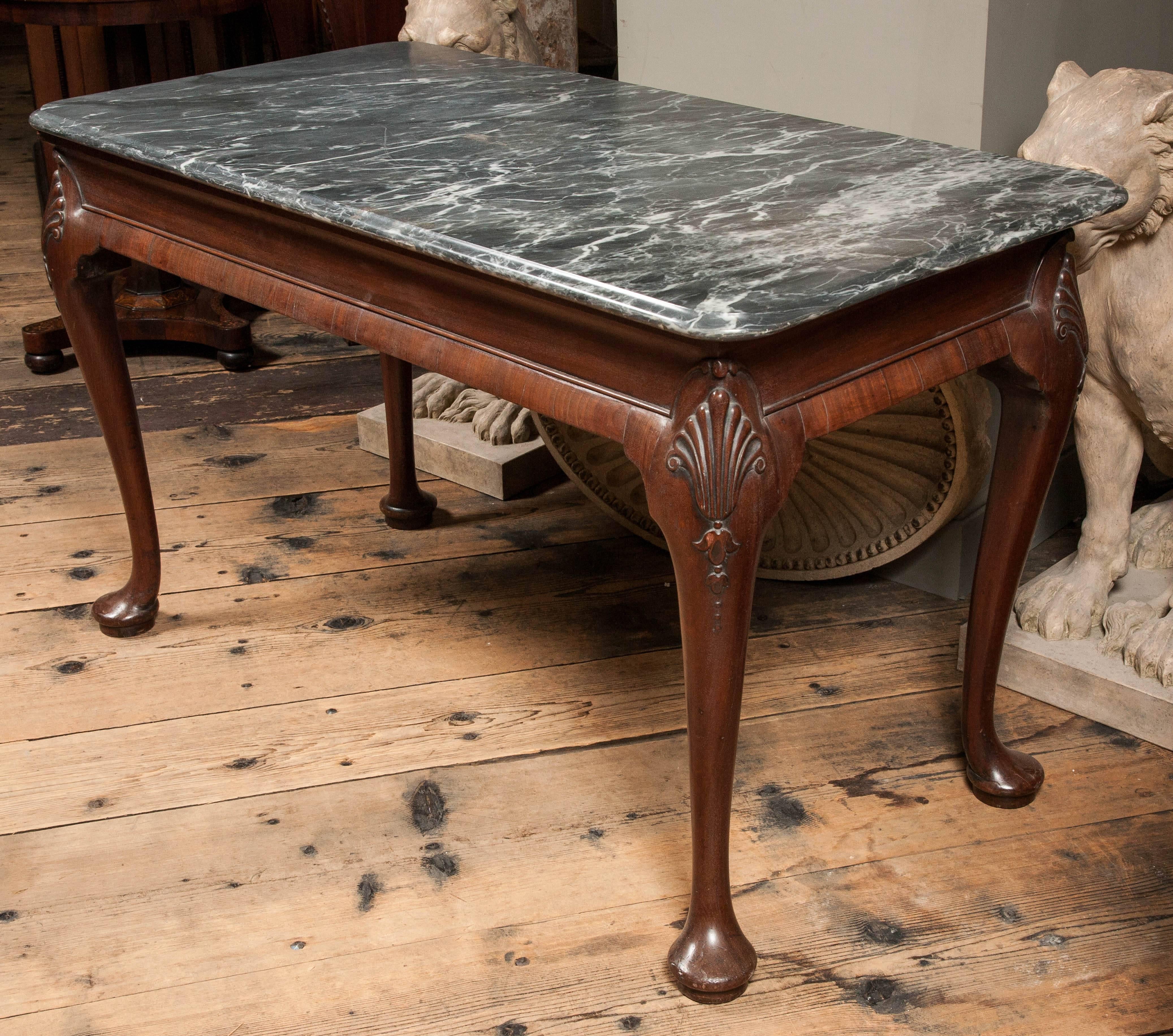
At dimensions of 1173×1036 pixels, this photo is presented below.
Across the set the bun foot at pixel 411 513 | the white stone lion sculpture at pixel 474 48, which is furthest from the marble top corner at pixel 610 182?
the bun foot at pixel 411 513

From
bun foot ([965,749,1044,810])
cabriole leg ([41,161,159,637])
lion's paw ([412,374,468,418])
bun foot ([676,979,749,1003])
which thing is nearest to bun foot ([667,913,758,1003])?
bun foot ([676,979,749,1003])

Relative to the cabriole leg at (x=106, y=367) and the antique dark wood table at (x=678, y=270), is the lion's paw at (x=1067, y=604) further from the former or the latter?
the cabriole leg at (x=106, y=367)

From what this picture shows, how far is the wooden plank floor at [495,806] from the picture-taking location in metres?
1.37

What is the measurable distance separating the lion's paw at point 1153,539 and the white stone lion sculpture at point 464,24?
123 centimetres

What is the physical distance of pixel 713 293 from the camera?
1064mm

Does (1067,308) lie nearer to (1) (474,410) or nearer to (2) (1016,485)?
(2) (1016,485)

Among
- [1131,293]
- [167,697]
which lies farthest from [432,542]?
[1131,293]

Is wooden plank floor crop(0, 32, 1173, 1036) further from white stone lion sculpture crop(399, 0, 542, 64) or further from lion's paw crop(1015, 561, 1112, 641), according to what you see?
white stone lion sculpture crop(399, 0, 542, 64)

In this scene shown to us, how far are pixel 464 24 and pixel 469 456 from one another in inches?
29.4

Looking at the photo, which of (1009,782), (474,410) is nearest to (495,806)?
(1009,782)

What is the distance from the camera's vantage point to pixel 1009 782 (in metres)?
1.61

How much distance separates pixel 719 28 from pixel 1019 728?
1133 mm

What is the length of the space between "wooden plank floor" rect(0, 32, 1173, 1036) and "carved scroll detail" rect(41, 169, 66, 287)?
62 centimetres

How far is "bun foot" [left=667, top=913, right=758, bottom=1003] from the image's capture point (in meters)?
1.32
